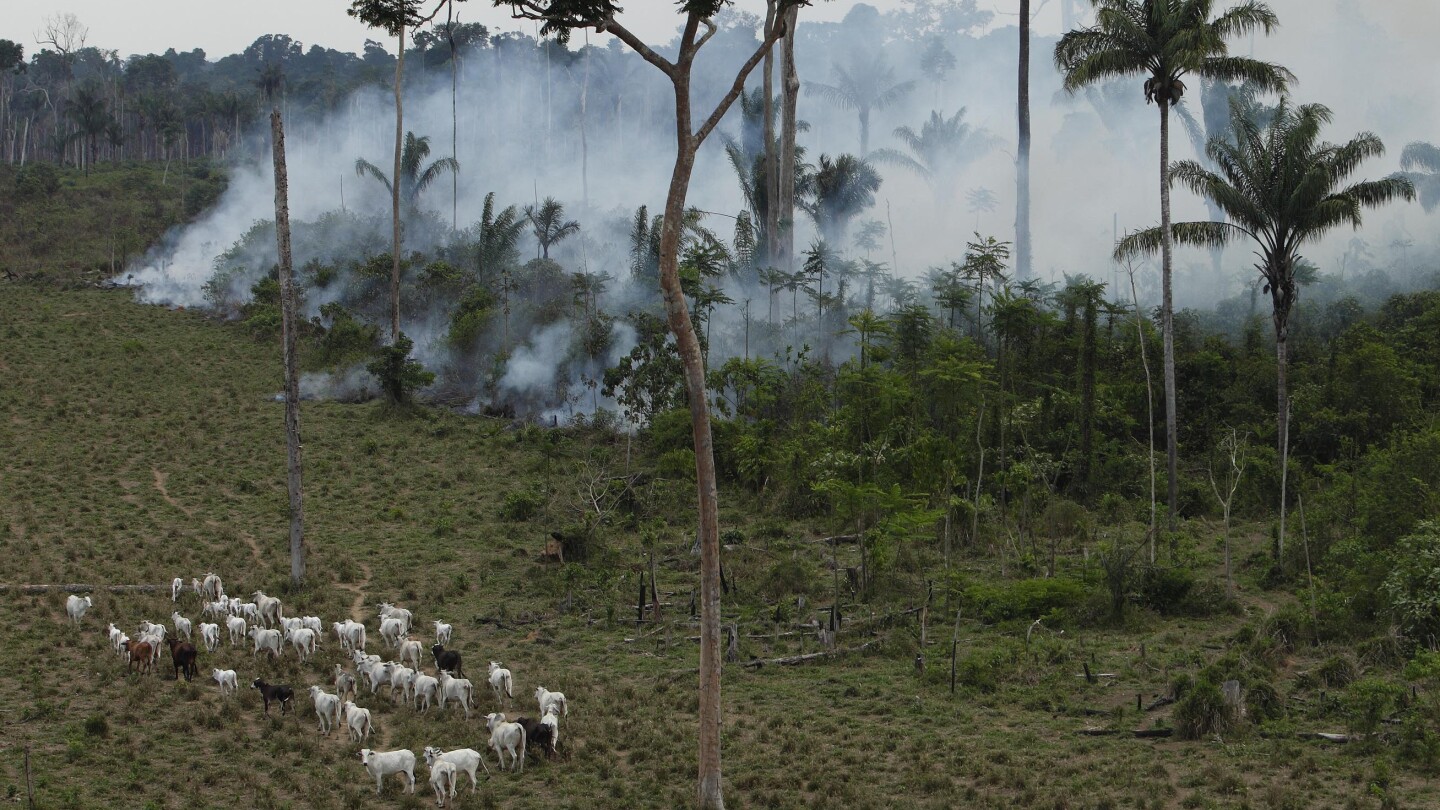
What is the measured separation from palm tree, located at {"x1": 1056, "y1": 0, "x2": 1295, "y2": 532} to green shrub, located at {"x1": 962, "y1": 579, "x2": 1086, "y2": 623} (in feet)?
20.2

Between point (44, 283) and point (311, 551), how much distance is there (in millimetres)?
45264

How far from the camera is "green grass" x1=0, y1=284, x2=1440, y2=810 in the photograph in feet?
48.0

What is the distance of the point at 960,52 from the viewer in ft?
360

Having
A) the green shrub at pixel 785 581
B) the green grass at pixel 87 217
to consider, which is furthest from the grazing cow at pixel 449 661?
the green grass at pixel 87 217

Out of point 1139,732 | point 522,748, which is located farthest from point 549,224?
point 1139,732

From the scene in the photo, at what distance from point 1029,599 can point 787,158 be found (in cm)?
2984

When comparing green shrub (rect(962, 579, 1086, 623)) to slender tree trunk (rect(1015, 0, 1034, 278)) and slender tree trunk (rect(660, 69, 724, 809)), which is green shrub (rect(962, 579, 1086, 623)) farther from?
slender tree trunk (rect(1015, 0, 1034, 278))

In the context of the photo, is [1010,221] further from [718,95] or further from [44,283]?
[44,283]

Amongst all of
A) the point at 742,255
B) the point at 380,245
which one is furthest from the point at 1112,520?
the point at 380,245

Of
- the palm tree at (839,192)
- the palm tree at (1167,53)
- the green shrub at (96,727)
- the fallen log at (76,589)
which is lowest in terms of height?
the green shrub at (96,727)

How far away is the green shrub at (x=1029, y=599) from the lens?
22.8 metres

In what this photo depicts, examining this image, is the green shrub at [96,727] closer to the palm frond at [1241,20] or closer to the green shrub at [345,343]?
the palm frond at [1241,20]

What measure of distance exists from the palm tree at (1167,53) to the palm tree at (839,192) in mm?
25543

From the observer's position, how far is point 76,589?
24.7m
